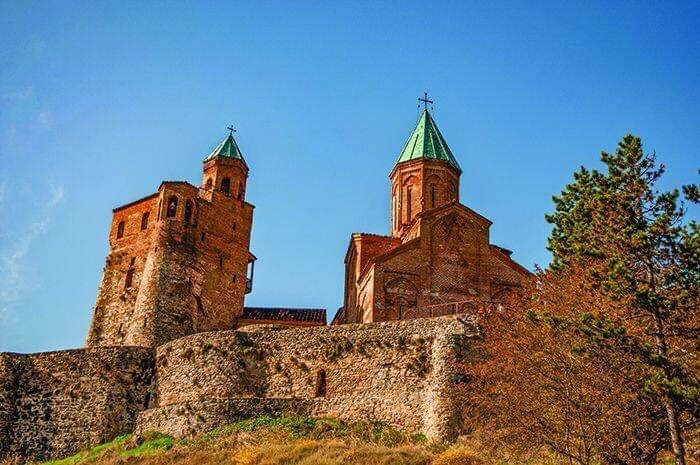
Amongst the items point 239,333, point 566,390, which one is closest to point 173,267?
point 239,333

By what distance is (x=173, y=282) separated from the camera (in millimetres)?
35188

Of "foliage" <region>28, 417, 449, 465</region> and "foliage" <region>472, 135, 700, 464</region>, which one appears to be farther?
"foliage" <region>28, 417, 449, 465</region>

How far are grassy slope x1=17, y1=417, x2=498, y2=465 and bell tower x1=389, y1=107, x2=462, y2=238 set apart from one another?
52.4 feet

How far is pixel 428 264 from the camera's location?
3450 centimetres

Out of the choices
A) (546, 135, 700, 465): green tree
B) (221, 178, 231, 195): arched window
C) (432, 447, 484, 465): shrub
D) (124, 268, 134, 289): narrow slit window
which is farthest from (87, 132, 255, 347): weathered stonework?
(546, 135, 700, 465): green tree

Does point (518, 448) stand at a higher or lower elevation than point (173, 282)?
lower

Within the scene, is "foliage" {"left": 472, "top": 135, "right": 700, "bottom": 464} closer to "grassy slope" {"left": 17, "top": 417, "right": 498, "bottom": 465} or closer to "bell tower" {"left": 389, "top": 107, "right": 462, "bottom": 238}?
"grassy slope" {"left": 17, "top": 417, "right": 498, "bottom": 465}

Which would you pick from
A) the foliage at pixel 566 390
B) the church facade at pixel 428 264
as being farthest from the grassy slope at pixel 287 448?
the church facade at pixel 428 264

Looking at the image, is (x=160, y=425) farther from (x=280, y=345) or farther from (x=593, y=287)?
(x=593, y=287)

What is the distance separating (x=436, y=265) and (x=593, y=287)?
51.6ft

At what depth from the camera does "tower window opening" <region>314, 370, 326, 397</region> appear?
26.5 metres

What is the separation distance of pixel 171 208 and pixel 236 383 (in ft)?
43.1

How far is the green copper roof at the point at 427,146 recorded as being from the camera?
4062 centimetres


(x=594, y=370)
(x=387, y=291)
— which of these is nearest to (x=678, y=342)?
(x=594, y=370)
